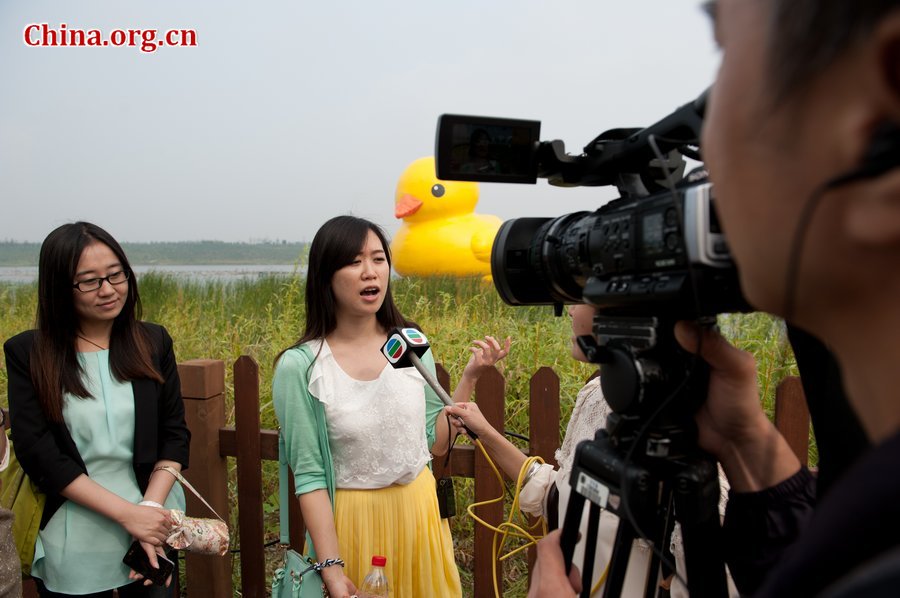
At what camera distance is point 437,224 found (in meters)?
7.07

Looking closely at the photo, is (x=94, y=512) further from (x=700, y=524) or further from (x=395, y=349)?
(x=700, y=524)

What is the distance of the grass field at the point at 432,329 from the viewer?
290 centimetres

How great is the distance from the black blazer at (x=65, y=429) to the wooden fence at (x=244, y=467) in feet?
0.74

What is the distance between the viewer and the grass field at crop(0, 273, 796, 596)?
9.53ft

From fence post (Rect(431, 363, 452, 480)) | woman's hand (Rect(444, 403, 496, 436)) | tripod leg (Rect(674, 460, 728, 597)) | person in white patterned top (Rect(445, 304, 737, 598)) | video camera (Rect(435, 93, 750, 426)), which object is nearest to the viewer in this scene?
video camera (Rect(435, 93, 750, 426))

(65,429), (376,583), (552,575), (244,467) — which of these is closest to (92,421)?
(65,429)

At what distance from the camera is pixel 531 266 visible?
117 centimetres

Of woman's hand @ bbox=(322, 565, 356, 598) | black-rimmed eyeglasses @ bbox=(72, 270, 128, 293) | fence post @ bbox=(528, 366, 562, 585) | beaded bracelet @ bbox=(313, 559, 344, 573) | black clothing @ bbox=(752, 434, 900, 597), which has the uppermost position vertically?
black-rimmed eyeglasses @ bbox=(72, 270, 128, 293)

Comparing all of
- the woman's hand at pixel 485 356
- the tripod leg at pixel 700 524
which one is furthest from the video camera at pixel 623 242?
the woman's hand at pixel 485 356

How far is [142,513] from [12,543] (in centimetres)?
33

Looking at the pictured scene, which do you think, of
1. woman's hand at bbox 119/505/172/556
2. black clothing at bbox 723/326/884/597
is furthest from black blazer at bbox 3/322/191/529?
black clothing at bbox 723/326/884/597

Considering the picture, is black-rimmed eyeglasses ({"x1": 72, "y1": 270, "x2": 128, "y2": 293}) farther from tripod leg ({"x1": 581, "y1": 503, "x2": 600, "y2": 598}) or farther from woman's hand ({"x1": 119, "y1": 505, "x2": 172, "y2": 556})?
tripod leg ({"x1": 581, "y1": 503, "x2": 600, "y2": 598})

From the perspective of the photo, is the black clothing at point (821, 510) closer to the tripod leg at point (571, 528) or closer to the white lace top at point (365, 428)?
the tripod leg at point (571, 528)

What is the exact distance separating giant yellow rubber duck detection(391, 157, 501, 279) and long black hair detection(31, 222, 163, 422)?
4.78m
